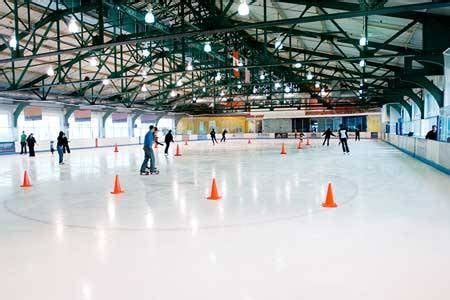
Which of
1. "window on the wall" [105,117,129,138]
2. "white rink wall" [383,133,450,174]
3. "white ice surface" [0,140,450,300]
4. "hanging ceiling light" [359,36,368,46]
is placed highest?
"hanging ceiling light" [359,36,368,46]

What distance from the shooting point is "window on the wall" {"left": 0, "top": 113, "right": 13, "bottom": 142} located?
978 inches

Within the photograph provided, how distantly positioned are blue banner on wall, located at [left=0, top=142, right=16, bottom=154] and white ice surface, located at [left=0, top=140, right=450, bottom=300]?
1803cm

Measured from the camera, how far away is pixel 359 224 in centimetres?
523

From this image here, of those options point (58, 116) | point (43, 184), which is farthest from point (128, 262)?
point (58, 116)

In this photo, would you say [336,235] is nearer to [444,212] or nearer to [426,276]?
[426,276]

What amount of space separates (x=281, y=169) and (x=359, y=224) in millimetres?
7196

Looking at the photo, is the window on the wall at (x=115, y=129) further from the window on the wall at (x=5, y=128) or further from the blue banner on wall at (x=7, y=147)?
the blue banner on wall at (x=7, y=147)

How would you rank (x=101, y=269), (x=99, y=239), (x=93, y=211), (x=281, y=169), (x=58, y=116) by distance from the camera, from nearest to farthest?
(x=101, y=269)
(x=99, y=239)
(x=93, y=211)
(x=281, y=169)
(x=58, y=116)

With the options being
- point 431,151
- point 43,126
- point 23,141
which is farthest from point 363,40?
point 43,126

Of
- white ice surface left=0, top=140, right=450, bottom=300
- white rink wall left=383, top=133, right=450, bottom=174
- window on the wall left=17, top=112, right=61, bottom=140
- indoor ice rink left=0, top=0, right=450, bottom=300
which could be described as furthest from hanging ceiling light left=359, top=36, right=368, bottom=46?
window on the wall left=17, top=112, right=61, bottom=140

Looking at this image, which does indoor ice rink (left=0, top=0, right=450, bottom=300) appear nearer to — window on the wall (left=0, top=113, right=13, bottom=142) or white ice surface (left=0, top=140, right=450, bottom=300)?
white ice surface (left=0, top=140, right=450, bottom=300)

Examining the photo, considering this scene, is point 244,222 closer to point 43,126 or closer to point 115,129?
point 43,126

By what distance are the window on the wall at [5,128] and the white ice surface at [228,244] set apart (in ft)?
63.6

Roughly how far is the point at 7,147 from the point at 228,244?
24.8 m
